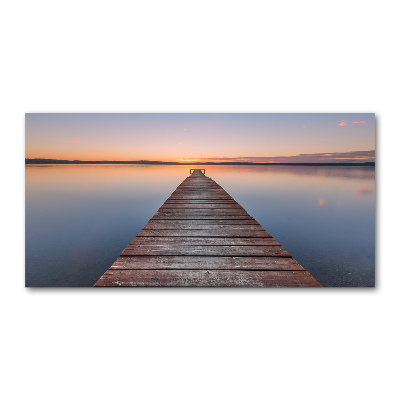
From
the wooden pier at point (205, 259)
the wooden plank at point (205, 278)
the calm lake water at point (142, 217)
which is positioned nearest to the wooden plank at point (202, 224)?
the wooden pier at point (205, 259)

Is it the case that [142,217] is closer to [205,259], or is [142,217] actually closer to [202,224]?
[202,224]

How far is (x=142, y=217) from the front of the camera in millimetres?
5684

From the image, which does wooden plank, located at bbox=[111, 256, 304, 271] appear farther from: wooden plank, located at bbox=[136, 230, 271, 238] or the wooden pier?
wooden plank, located at bbox=[136, 230, 271, 238]

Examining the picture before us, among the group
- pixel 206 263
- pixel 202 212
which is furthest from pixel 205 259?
pixel 202 212

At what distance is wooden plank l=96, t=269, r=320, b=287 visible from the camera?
1.30 metres

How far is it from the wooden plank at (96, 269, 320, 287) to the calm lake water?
1.21m

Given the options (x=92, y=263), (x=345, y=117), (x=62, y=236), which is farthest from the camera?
(x=62, y=236)

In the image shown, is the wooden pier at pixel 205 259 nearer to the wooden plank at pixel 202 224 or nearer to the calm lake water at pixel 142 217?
the wooden plank at pixel 202 224

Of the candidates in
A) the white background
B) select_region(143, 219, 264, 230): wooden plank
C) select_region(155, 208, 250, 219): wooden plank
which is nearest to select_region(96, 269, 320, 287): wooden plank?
the white background

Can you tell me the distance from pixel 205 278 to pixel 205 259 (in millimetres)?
192
